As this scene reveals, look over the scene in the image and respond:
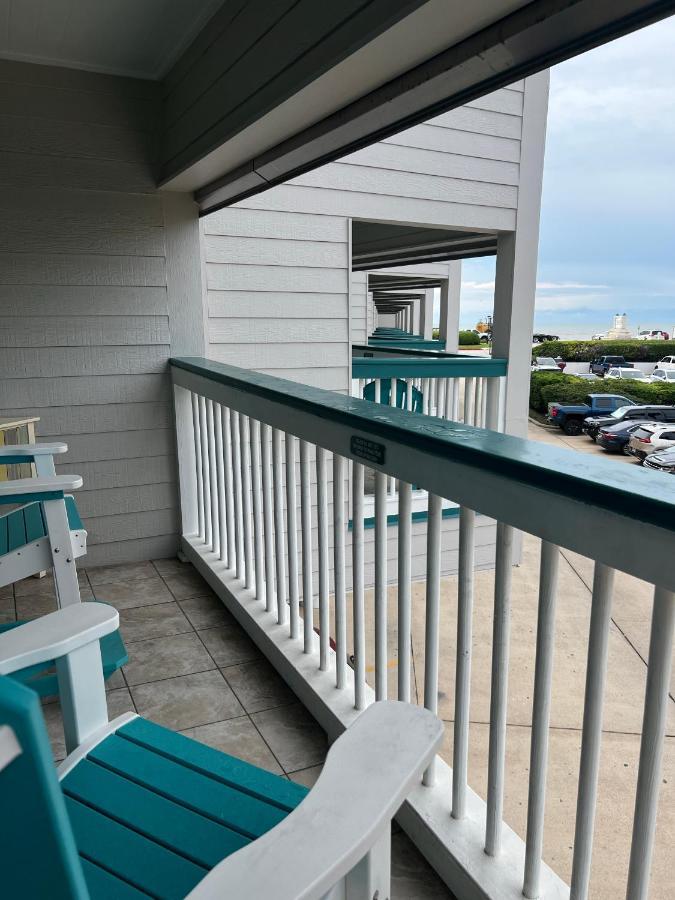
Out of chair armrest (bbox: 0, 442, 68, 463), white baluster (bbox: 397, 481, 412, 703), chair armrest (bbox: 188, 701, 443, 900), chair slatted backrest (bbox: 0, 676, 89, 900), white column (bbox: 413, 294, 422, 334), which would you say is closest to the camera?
chair slatted backrest (bbox: 0, 676, 89, 900)

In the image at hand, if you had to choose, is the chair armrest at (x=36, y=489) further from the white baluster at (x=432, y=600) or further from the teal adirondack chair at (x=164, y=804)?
the white baluster at (x=432, y=600)

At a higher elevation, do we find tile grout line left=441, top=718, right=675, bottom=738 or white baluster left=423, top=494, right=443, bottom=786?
white baluster left=423, top=494, right=443, bottom=786

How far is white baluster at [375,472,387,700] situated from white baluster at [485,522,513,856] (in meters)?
0.45

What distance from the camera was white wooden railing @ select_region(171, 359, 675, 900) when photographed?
39.6 inches

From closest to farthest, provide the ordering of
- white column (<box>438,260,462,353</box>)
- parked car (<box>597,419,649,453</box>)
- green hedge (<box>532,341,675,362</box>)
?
parked car (<box>597,419,649,453</box>), green hedge (<box>532,341,675,362</box>), white column (<box>438,260,462,353</box>)

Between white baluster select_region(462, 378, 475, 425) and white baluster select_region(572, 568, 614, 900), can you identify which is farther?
white baluster select_region(462, 378, 475, 425)

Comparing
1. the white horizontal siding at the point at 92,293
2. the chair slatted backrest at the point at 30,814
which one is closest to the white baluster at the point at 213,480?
the white horizontal siding at the point at 92,293

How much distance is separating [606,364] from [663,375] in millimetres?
1040

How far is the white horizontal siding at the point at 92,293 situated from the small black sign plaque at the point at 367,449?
2170 mm

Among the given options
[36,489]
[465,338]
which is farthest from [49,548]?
[465,338]

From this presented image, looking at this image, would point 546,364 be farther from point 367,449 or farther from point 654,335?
point 367,449

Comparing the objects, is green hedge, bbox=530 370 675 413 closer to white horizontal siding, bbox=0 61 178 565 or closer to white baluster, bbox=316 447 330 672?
white baluster, bbox=316 447 330 672

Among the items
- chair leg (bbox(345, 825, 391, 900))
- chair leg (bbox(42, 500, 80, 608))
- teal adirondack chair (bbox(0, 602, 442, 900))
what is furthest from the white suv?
chair leg (bbox(345, 825, 391, 900))

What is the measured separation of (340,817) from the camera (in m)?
0.73
